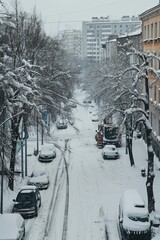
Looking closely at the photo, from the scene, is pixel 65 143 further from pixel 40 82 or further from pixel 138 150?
pixel 40 82

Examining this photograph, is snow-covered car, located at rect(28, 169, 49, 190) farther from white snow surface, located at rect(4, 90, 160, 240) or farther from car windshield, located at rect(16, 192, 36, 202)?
car windshield, located at rect(16, 192, 36, 202)

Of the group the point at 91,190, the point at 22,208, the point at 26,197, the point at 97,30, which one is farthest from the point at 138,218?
the point at 97,30

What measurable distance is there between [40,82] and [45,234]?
11.5 meters

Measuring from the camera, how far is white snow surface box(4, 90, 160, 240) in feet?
67.6

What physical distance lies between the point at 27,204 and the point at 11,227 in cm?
469

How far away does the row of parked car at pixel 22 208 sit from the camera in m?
17.5

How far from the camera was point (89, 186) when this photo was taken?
2848 centimetres

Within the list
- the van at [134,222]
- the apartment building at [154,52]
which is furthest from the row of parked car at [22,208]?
the apartment building at [154,52]

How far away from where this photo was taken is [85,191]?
89.5 ft

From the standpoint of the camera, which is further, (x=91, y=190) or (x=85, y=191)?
(x=91, y=190)

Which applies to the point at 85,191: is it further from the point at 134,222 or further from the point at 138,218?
the point at 134,222

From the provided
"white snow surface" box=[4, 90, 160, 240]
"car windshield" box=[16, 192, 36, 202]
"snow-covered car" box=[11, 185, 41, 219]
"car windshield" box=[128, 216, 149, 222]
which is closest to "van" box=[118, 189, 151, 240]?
"car windshield" box=[128, 216, 149, 222]

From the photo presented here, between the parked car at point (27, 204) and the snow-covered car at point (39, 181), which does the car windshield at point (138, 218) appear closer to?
the parked car at point (27, 204)

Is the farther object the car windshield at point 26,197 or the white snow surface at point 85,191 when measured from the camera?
the car windshield at point 26,197
